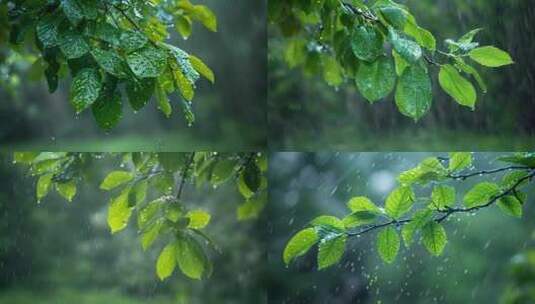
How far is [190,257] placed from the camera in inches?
75.2

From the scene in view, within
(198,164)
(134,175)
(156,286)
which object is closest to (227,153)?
(198,164)

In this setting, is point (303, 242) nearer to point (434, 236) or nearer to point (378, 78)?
point (434, 236)

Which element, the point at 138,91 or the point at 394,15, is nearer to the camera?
the point at 138,91

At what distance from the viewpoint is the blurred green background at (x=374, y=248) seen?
1841mm

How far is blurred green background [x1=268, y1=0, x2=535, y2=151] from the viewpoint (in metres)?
1.82

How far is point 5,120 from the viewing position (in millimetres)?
1849

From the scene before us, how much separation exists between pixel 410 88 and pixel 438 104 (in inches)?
18.5

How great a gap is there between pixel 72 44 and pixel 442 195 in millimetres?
856

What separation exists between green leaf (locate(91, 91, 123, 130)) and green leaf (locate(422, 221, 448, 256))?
731 millimetres

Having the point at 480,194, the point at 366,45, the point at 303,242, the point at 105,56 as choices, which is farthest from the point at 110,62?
the point at 480,194

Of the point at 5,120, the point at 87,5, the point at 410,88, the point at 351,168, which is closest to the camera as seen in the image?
the point at 87,5

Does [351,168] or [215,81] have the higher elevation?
[215,81]

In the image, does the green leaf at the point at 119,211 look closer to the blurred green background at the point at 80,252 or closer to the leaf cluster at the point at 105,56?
the blurred green background at the point at 80,252

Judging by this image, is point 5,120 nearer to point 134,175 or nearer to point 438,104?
point 134,175
